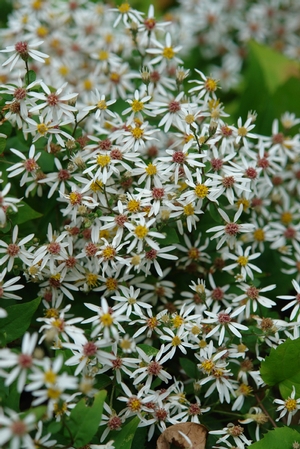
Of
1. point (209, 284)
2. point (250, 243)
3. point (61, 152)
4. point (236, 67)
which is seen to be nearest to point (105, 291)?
point (209, 284)

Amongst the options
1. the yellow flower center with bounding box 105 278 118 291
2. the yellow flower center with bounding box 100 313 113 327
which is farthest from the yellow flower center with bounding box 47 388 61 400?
the yellow flower center with bounding box 105 278 118 291

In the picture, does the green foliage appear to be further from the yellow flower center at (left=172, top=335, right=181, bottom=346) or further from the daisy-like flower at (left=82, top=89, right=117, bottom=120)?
the yellow flower center at (left=172, top=335, right=181, bottom=346)

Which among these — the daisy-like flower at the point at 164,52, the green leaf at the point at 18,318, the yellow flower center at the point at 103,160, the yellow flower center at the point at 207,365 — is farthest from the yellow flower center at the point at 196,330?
the daisy-like flower at the point at 164,52

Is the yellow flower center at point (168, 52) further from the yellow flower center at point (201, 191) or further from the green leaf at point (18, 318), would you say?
the green leaf at point (18, 318)

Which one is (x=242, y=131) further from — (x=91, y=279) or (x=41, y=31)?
(x=41, y=31)

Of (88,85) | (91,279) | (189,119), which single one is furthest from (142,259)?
(88,85)
